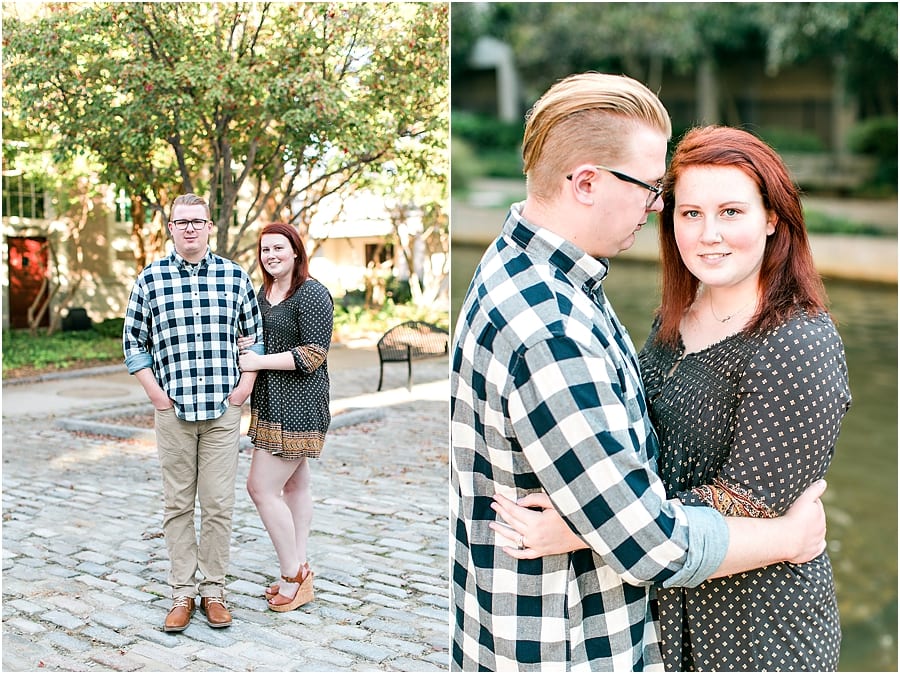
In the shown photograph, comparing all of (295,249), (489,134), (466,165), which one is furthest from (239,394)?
(489,134)

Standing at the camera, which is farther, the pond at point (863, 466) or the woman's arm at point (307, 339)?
the pond at point (863, 466)

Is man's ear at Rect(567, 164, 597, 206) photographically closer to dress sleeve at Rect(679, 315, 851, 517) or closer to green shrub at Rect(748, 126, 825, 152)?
dress sleeve at Rect(679, 315, 851, 517)

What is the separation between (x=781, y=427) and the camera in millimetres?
1433

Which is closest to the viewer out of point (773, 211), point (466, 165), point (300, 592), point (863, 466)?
point (773, 211)

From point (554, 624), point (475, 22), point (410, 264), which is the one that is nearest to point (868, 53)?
point (475, 22)

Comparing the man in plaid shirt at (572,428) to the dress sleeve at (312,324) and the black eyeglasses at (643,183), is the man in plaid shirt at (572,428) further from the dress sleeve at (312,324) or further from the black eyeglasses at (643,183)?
the dress sleeve at (312,324)

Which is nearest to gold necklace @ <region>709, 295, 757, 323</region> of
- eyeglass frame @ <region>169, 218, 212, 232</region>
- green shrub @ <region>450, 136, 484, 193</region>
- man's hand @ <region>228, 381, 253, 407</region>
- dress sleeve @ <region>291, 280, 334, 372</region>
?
dress sleeve @ <region>291, 280, 334, 372</region>

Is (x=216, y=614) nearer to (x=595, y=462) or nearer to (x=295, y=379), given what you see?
(x=295, y=379)

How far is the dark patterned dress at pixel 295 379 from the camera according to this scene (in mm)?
2777

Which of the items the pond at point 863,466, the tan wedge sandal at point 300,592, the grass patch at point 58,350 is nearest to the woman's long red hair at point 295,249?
the grass patch at point 58,350

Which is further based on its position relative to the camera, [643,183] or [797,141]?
[797,141]

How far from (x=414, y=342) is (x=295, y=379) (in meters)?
0.51

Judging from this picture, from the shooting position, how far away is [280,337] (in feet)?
9.16

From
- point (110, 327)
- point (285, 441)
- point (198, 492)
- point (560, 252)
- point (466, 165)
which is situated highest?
point (466, 165)
